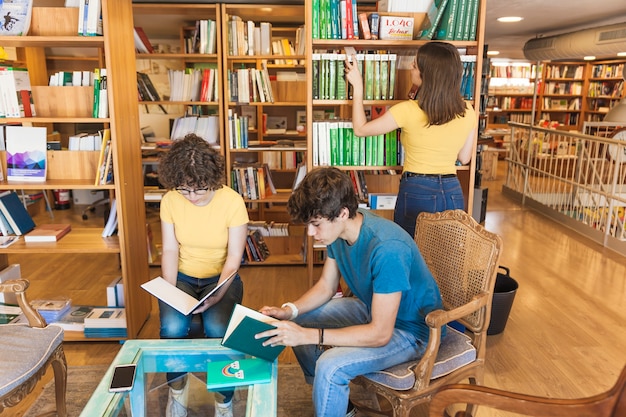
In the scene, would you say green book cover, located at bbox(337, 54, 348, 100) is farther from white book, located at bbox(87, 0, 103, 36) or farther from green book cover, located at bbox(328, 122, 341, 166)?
white book, located at bbox(87, 0, 103, 36)

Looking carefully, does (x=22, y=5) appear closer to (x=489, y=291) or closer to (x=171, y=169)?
(x=171, y=169)

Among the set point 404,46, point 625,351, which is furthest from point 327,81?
point 625,351

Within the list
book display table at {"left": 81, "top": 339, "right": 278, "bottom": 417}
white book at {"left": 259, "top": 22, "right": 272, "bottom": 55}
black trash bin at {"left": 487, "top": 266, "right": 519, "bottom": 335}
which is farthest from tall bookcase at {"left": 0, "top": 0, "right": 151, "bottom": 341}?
black trash bin at {"left": 487, "top": 266, "right": 519, "bottom": 335}

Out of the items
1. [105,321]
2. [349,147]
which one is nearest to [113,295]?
[105,321]

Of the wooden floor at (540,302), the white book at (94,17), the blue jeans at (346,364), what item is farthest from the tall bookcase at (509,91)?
the blue jeans at (346,364)

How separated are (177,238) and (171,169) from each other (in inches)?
15.2

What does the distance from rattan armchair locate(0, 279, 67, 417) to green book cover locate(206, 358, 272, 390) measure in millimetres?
661

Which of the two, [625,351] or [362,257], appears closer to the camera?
[362,257]

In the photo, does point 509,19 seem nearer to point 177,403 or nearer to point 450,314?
point 450,314

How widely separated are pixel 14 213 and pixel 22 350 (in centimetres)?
128

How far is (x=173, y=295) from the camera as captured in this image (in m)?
2.20

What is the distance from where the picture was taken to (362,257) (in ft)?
6.02

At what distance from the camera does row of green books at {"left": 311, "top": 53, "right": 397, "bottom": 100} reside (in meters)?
2.95

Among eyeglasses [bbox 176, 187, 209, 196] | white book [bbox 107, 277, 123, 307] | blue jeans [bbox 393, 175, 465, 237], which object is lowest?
white book [bbox 107, 277, 123, 307]
